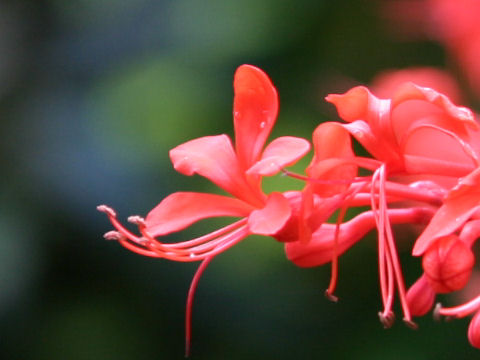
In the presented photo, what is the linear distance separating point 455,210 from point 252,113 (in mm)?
245

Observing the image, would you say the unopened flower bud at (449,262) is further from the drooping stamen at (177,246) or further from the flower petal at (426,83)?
the flower petal at (426,83)

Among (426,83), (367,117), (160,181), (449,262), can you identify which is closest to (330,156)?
(367,117)

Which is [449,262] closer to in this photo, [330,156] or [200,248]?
[330,156]

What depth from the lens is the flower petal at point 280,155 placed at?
0.84 m

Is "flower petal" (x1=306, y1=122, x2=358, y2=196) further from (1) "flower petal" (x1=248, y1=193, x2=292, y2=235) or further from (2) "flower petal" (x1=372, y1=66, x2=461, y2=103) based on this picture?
(2) "flower petal" (x1=372, y1=66, x2=461, y2=103)

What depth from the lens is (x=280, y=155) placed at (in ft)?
2.85

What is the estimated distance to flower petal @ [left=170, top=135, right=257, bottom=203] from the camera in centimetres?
95

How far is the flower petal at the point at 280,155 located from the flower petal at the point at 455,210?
130mm

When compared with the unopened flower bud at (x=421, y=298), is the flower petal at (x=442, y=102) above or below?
above

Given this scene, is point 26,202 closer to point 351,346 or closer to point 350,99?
point 351,346

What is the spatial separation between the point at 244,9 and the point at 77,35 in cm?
47

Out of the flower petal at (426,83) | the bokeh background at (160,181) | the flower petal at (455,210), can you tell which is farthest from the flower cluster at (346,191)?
the bokeh background at (160,181)

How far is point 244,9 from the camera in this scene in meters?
2.21

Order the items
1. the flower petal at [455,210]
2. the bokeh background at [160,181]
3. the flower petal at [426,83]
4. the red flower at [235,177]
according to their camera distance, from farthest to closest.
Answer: the bokeh background at [160,181]
the flower petal at [426,83]
the red flower at [235,177]
the flower petal at [455,210]
